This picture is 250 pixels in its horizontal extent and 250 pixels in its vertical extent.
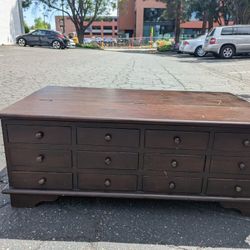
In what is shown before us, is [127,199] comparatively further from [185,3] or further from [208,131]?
[185,3]

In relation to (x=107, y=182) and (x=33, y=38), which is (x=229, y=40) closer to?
(x=107, y=182)

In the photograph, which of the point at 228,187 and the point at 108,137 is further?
the point at 228,187

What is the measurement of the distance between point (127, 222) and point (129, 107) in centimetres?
82

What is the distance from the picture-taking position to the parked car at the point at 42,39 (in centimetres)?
2171

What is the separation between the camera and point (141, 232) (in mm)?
1789

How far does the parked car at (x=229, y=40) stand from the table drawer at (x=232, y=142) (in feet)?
44.2

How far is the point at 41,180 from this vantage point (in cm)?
193

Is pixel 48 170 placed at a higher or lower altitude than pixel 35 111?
lower

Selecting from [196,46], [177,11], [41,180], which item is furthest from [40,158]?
[177,11]

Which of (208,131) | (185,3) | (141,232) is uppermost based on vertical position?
(185,3)

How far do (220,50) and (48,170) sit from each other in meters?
14.4

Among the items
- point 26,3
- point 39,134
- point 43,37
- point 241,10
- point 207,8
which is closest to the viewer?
point 39,134

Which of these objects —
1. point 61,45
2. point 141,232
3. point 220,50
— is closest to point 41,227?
point 141,232

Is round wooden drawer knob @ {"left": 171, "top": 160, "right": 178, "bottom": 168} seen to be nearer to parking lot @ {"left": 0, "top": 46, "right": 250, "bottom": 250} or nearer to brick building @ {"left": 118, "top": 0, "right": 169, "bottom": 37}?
parking lot @ {"left": 0, "top": 46, "right": 250, "bottom": 250}
